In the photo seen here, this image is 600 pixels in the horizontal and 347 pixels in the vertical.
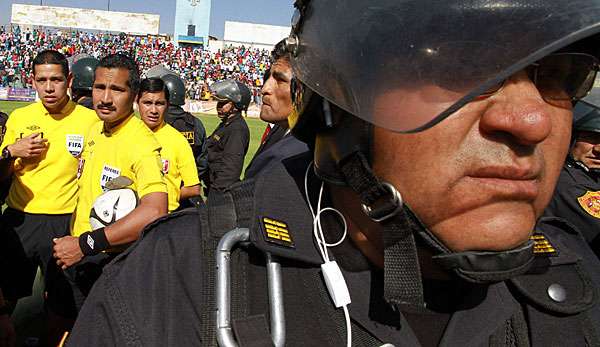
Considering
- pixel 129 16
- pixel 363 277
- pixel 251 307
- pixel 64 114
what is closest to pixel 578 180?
pixel 363 277

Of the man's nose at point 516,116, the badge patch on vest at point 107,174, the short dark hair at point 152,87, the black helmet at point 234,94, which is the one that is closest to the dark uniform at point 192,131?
the black helmet at point 234,94

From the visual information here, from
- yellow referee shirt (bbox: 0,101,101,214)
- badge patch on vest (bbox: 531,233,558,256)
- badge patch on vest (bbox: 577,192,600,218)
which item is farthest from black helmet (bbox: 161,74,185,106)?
badge patch on vest (bbox: 531,233,558,256)

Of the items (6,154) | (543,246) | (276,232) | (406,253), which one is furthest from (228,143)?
(406,253)

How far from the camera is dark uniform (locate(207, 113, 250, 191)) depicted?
21.1 feet

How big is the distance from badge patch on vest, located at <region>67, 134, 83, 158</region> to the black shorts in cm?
55

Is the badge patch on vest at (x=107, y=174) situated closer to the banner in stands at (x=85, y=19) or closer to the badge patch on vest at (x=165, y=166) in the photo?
the badge patch on vest at (x=165, y=166)

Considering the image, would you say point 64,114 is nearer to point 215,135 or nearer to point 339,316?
point 215,135

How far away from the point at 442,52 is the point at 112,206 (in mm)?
2763

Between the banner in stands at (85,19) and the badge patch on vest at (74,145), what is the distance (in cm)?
5944

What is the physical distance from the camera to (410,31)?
109 cm

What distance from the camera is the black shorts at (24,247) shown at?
4.52 meters

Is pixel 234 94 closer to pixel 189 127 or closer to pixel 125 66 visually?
pixel 189 127

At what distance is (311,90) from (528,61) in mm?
555

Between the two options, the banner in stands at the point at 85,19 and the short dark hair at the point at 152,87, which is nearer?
the short dark hair at the point at 152,87
